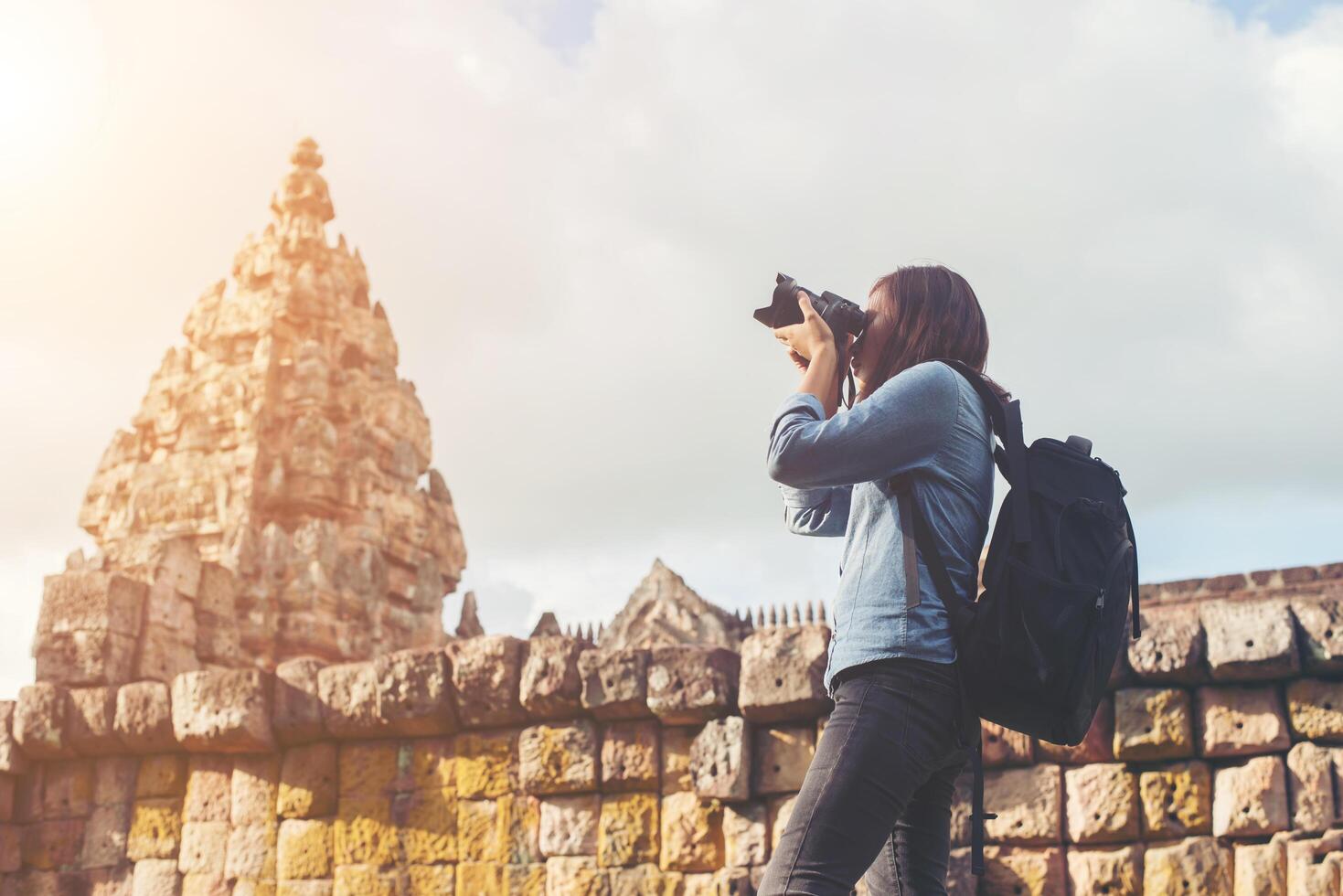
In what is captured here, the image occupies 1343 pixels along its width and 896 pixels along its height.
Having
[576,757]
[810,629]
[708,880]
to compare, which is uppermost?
[810,629]

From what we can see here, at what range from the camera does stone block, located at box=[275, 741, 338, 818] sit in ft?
24.4

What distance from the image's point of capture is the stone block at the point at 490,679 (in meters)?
7.00

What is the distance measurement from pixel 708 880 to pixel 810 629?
4.21 ft

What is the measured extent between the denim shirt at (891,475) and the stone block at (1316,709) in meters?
3.35

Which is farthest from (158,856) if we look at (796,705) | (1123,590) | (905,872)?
(1123,590)

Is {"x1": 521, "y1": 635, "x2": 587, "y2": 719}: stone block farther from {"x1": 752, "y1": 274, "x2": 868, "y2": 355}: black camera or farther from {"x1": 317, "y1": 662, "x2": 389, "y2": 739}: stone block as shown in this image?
{"x1": 752, "y1": 274, "x2": 868, "y2": 355}: black camera

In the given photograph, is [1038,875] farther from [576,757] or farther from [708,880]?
[576,757]

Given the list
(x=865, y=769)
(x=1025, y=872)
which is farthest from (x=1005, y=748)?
(x=865, y=769)

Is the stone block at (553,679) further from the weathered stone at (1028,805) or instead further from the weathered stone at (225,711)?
the weathered stone at (1028,805)

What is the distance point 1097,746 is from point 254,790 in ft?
14.9

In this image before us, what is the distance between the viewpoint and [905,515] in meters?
2.94

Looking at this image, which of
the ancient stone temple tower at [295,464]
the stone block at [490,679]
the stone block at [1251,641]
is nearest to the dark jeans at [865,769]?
the stone block at [1251,641]

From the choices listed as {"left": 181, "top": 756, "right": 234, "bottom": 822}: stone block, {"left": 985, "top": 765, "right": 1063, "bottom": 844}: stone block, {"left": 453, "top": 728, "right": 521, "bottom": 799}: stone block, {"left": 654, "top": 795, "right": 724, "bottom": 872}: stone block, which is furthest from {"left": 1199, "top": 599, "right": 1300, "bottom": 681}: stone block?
{"left": 181, "top": 756, "right": 234, "bottom": 822}: stone block

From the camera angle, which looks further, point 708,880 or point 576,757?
point 576,757
